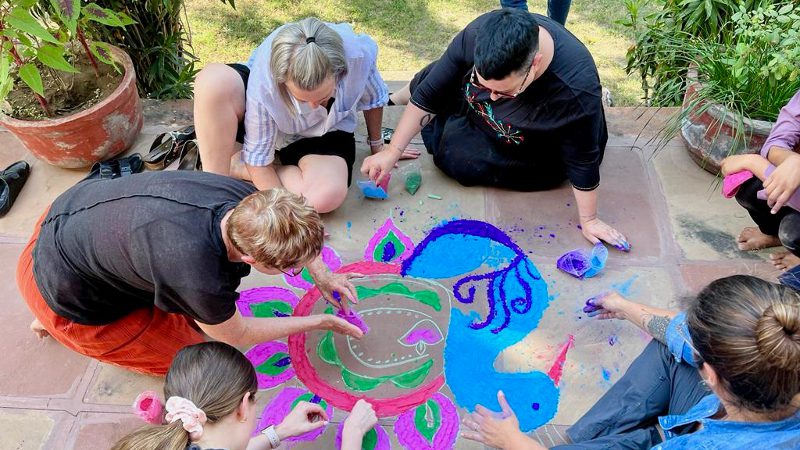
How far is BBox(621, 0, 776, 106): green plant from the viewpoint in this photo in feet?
10.5

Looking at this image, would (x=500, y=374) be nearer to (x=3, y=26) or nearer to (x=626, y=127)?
(x=626, y=127)

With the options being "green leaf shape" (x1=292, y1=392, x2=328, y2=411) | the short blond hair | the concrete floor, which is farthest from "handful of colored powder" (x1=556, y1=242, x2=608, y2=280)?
the short blond hair

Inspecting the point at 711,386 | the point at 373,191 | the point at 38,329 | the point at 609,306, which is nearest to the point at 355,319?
the point at 373,191

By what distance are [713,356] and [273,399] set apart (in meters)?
1.48

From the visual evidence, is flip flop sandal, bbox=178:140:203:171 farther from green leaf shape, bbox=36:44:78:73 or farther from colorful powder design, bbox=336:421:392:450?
colorful powder design, bbox=336:421:392:450

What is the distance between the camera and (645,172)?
3051mm

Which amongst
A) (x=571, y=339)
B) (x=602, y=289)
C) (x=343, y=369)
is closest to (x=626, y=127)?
(x=602, y=289)

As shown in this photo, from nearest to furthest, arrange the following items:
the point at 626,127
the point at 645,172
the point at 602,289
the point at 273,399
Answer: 1. the point at 273,399
2. the point at 602,289
3. the point at 645,172
4. the point at 626,127

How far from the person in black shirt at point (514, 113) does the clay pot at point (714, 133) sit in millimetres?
428

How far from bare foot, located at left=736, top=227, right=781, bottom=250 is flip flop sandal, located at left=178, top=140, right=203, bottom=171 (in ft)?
8.02

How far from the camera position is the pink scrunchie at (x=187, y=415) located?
5.31 ft

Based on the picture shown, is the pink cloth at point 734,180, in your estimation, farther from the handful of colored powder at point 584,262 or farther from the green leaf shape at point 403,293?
the green leaf shape at point 403,293

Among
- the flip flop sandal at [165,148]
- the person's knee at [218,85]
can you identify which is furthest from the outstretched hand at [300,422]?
the flip flop sandal at [165,148]

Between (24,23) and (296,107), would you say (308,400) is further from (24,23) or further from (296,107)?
(24,23)
